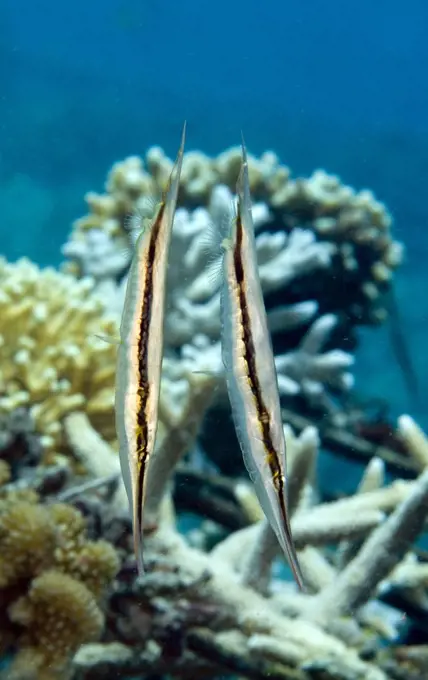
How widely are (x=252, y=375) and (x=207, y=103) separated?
772 inches

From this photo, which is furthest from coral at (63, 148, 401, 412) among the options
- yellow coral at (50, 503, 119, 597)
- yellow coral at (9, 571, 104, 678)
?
yellow coral at (9, 571, 104, 678)

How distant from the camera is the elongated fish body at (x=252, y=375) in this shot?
1.02 meters

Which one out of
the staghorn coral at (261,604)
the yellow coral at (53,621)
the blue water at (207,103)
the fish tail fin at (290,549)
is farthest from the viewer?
the blue water at (207,103)

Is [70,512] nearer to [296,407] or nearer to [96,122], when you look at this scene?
[296,407]

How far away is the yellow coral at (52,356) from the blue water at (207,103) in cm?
985

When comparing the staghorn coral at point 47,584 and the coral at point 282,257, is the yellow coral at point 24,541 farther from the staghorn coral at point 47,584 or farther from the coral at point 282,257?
the coral at point 282,257

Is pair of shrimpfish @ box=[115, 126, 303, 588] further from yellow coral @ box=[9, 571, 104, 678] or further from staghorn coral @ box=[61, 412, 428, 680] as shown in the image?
staghorn coral @ box=[61, 412, 428, 680]

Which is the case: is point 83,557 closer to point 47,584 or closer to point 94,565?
point 94,565

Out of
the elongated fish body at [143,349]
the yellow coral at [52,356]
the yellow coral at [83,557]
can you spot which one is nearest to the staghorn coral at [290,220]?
the yellow coral at [52,356]

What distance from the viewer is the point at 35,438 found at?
9.54ft

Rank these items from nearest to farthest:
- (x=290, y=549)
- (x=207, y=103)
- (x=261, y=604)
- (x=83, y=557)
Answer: (x=290, y=549), (x=83, y=557), (x=261, y=604), (x=207, y=103)

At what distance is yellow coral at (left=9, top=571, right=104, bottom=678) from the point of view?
6.72 feet

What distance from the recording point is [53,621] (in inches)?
81.8

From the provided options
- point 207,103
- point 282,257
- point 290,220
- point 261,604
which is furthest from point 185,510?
point 207,103
